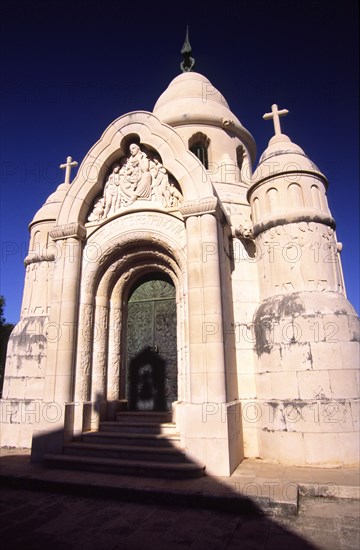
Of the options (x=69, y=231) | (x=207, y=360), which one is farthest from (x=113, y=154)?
(x=207, y=360)

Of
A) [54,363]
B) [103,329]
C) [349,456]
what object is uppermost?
[103,329]

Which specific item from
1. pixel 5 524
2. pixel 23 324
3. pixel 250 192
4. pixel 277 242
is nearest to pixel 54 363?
pixel 23 324

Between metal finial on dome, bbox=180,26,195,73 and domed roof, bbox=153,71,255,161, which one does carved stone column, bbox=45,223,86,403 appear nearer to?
domed roof, bbox=153,71,255,161

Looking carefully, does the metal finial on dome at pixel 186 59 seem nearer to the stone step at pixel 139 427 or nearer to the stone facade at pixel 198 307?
the stone facade at pixel 198 307

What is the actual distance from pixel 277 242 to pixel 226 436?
4.52 meters

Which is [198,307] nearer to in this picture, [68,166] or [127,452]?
[127,452]

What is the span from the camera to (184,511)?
507 cm

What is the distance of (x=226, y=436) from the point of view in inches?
246

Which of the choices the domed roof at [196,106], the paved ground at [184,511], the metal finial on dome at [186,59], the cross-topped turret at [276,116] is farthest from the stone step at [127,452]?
the metal finial on dome at [186,59]

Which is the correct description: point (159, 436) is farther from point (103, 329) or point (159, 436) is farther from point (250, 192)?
point (250, 192)

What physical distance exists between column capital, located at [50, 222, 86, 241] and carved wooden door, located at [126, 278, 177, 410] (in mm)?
2252

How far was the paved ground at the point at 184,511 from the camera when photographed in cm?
417

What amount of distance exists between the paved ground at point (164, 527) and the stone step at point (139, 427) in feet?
6.82

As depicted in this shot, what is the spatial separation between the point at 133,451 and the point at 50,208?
795cm
